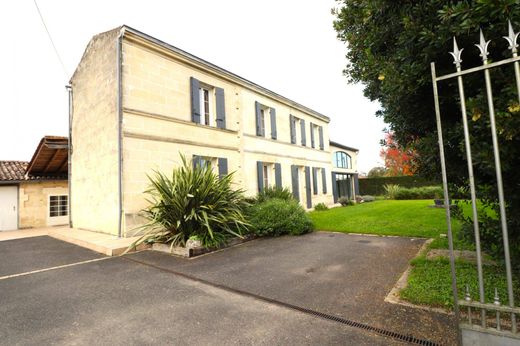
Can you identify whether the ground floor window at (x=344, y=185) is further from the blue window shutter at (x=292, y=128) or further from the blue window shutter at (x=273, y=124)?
the blue window shutter at (x=273, y=124)

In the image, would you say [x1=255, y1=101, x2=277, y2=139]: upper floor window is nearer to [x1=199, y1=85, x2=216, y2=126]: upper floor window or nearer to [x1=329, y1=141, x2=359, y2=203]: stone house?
[x1=199, y1=85, x2=216, y2=126]: upper floor window

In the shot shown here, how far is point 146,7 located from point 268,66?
21.1 feet

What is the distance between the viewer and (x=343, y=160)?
20.3 meters

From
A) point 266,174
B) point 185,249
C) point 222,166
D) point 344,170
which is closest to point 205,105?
point 222,166

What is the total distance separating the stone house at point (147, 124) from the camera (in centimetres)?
773

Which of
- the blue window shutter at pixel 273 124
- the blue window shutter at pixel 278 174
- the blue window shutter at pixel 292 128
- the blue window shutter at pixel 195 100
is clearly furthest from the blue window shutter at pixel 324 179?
the blue window shutter at pixel 195 100

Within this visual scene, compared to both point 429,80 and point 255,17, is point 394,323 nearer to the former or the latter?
point 429,80

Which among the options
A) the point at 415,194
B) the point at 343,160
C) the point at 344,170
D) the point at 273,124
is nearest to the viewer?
the point at 273,124

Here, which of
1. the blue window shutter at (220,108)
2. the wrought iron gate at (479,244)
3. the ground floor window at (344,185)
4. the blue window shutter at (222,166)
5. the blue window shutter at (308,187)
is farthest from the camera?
the ground floor window at (344,185)

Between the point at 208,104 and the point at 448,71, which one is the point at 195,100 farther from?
the point at 448,71

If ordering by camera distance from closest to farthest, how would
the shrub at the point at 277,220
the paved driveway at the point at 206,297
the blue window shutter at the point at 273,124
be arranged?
the paved driveway at the point at 206,297
the shrub at the point at 277,220
the blue window shutter at the point at 273,124

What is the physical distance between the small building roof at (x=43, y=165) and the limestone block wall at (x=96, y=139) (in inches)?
39.3

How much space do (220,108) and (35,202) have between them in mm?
10459

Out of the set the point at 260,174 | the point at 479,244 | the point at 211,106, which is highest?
the point at 211,106
